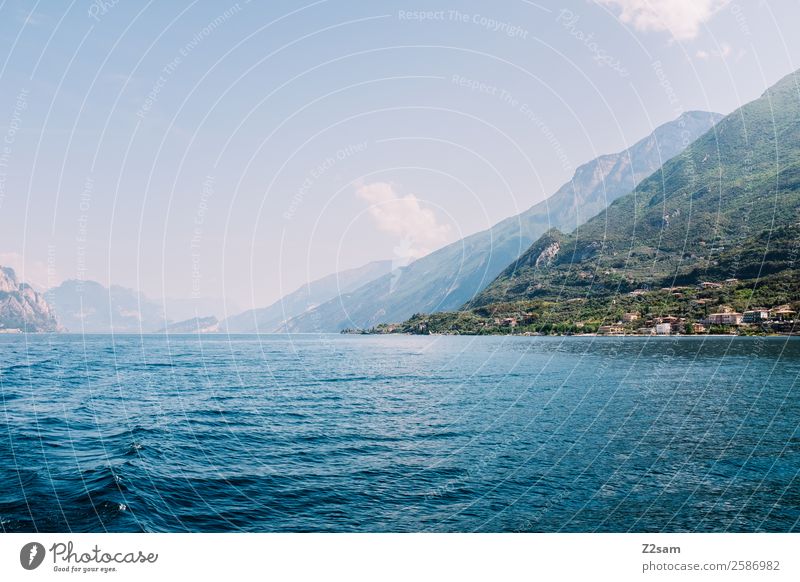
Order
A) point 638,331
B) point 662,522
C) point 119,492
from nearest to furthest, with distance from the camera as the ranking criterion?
point 662,522, point 119,492, point 638,331

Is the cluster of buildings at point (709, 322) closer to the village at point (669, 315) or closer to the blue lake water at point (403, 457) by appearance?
the village at point (669, 315)

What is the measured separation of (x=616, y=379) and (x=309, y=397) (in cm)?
3652

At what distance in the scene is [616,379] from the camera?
180ft

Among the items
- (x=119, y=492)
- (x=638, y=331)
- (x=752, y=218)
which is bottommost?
(x=638, y=331)

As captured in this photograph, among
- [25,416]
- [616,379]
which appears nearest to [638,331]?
[616,379]

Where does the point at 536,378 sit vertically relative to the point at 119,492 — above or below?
below

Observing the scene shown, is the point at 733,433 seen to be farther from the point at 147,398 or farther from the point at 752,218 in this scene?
the point at 752,218
